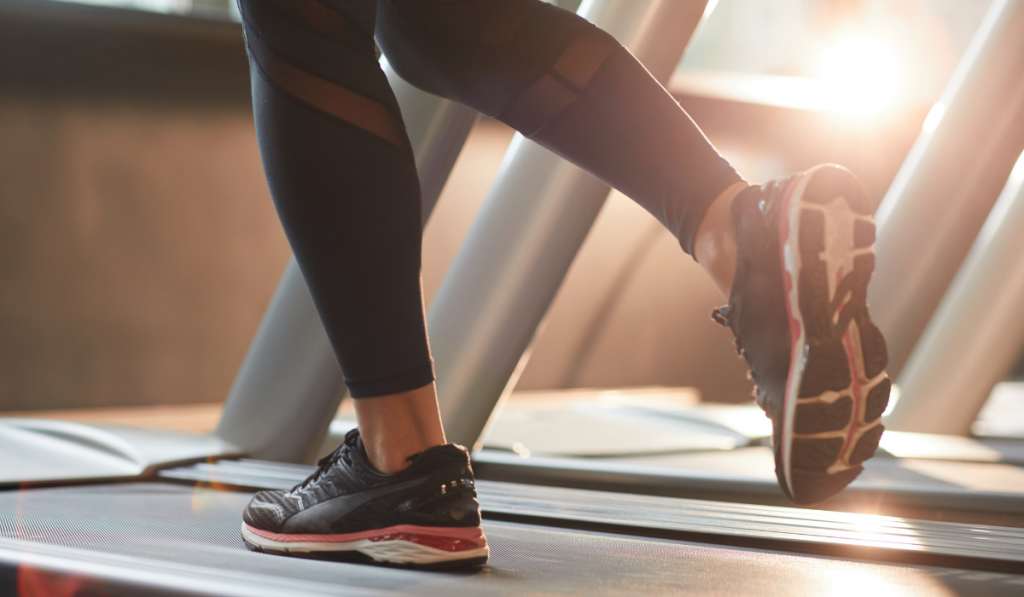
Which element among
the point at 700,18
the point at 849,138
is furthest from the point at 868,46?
the point at 700,18

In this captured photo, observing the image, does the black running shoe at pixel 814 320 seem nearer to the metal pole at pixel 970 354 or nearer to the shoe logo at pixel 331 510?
the shoe logo at pixel 331 510

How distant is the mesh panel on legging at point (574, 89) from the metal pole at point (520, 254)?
27.9 inches

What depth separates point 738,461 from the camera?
164 centimetres

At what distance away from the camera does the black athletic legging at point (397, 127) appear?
60 centimetres

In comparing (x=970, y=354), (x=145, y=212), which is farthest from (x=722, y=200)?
(x=145, y=212)

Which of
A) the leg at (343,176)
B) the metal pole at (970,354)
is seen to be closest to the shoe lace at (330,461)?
the leg at (343,176)

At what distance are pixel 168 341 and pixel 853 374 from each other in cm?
263

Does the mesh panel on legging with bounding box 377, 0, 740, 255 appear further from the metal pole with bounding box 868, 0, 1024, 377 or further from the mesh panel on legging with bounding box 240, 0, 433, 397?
the metal pole with bounding box 868, 0, 1024, 377

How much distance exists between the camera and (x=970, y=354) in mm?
2141

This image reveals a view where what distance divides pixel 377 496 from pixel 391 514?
2 cm

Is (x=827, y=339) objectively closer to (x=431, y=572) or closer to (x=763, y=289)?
(x=763, y=289)

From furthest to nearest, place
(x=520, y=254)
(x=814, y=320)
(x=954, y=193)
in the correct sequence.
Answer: (x=954, y=193)
(x=520, y=254)
(x=814, y=320)

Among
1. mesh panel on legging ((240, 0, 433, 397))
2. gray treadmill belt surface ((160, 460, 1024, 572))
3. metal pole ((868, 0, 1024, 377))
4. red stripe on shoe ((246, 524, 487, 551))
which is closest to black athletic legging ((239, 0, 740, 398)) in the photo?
mesh panel on legging ((240, 0, 433, 397))

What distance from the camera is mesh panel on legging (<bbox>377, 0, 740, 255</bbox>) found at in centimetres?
63
